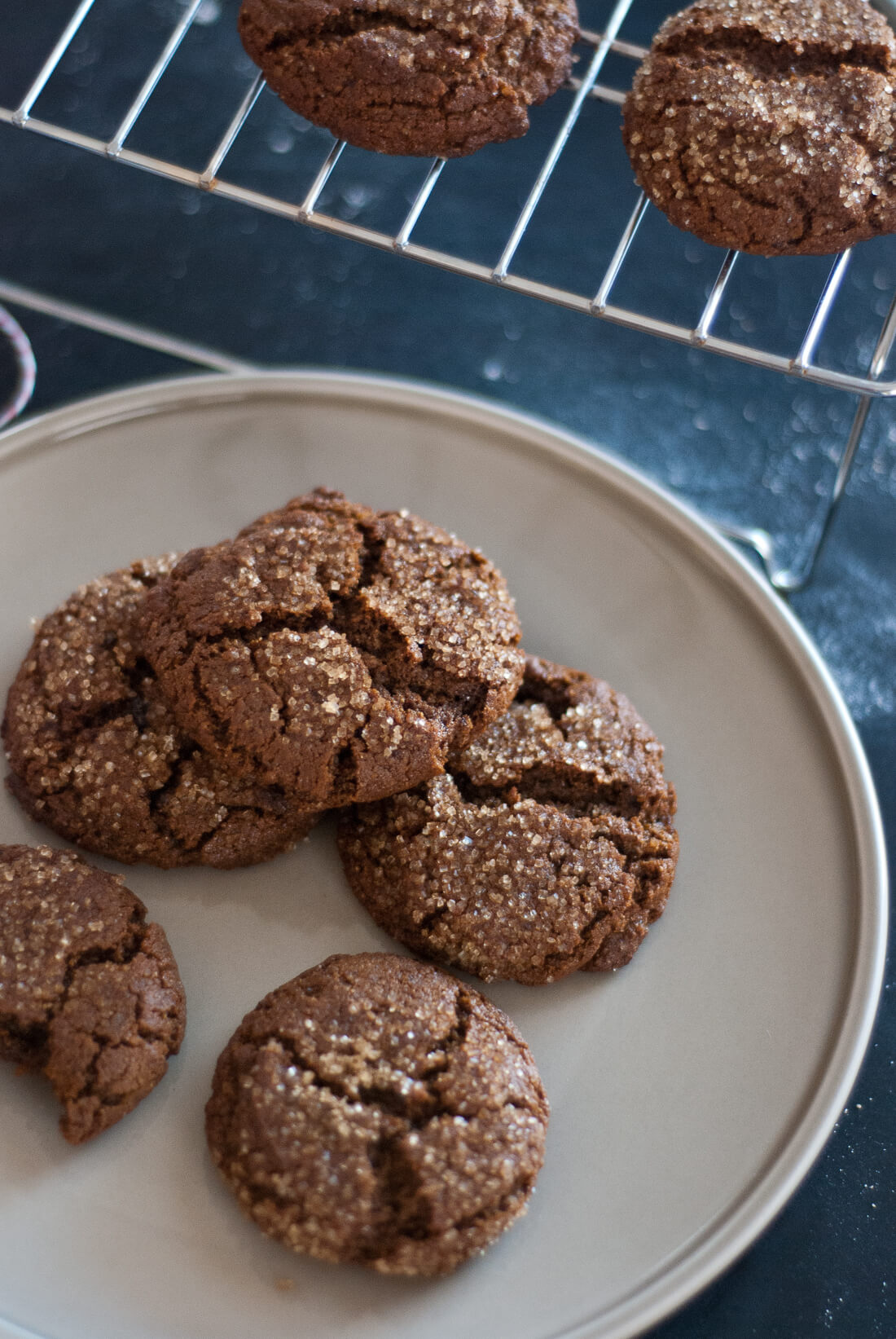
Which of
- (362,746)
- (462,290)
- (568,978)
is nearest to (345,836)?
(362,746)

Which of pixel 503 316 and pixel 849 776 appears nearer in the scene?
pixel 849 776

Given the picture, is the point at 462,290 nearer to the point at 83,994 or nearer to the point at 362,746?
the point at 362,746

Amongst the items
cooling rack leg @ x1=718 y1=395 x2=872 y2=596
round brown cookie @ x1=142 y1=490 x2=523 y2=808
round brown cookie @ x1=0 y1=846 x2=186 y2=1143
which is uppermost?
cooling rack leg @ x1=718 y1=395 x2=872 y2=596

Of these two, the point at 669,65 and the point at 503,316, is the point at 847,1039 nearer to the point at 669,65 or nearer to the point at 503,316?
the point at 669,65

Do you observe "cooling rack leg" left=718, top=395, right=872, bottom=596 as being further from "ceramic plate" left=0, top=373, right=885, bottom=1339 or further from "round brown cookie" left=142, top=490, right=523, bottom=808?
"round brown cookie" left=142, top=490, right=523, bottom=808

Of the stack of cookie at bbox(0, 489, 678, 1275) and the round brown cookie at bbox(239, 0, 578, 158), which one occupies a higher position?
the round brown cookie at bbox(239, 0, 578, 158)

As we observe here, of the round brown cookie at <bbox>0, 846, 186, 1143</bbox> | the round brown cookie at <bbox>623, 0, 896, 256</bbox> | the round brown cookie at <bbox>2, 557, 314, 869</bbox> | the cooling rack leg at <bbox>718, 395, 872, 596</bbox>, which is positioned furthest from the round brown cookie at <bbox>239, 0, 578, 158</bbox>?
the round brown cookie at <bbox>0, 846, 186, 1143</bbox>

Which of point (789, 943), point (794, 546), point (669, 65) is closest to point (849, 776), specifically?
point (789, 943)
